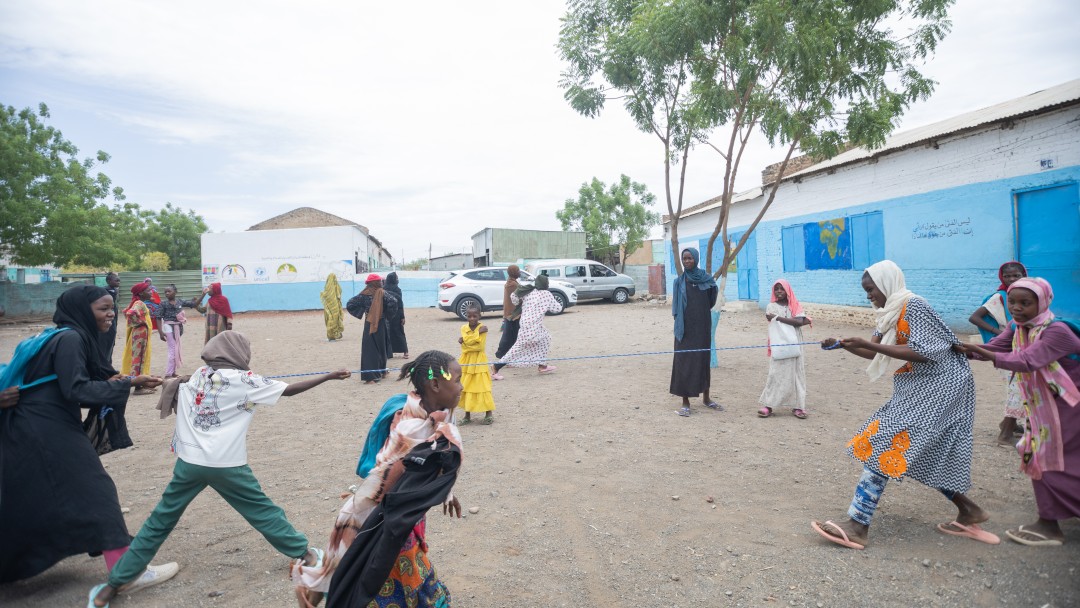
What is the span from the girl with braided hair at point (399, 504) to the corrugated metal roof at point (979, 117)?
9496 mm

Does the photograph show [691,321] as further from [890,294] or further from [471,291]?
[471,291]

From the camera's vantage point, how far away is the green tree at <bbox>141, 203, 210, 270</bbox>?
47.8m

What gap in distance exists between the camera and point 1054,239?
9219mm

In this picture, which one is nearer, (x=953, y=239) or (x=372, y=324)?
(x=372, y=324)

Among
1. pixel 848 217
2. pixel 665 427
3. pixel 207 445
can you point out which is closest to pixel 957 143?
pixel 848 217

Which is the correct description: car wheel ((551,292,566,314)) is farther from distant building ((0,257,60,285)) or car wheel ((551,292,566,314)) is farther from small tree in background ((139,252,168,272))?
small tree in background ((139,252,168,272))

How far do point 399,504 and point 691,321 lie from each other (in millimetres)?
4913

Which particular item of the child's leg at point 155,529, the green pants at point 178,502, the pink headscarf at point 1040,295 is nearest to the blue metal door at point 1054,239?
the pink headscarf at point 1040,295

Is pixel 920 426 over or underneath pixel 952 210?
underneath

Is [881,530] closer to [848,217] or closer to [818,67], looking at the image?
[818,67]

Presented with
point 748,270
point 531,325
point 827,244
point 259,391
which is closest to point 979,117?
point 827,244

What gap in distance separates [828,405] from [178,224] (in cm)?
5389

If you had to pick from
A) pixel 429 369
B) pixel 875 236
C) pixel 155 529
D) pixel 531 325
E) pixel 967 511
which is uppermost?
pixel 875 236

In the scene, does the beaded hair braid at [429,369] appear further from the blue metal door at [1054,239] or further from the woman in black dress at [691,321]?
the blue metal door at [1054,239]
